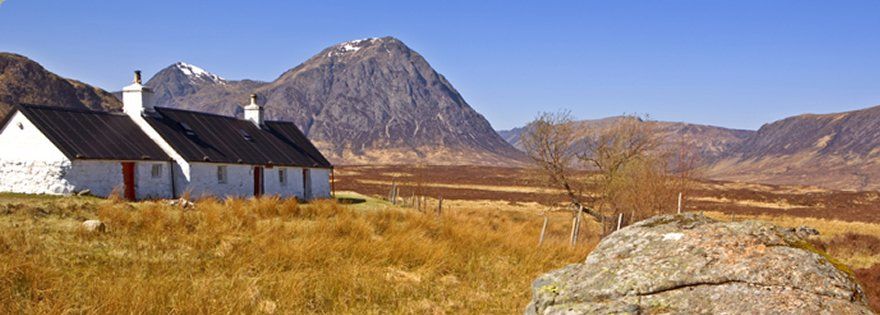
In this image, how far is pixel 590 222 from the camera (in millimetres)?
37094

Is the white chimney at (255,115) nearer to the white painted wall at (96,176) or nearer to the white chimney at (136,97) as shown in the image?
the white chimney at (136,97)

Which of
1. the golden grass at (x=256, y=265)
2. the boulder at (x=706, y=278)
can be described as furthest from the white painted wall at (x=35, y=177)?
the boulder at (x=706, y=278)

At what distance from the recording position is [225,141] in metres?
37.2

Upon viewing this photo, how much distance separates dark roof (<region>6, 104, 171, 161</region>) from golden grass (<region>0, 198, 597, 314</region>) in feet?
39.7

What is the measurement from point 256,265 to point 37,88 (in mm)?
115564

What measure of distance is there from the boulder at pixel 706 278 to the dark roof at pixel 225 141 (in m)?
28.3

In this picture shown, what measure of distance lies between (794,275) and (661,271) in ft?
3.75

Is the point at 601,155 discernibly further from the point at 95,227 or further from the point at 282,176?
the point at 95,227

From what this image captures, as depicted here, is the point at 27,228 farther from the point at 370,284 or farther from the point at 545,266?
the point at 545,266

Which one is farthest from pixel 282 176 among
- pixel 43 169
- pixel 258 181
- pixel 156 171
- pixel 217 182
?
pixel 43 169

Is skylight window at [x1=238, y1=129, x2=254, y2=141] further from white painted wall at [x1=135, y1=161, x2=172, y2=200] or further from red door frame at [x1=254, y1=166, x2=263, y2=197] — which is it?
white painted wall at [x1=135, y1=161, x2=172, y2=200]

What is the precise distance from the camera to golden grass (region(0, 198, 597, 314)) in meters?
8.64

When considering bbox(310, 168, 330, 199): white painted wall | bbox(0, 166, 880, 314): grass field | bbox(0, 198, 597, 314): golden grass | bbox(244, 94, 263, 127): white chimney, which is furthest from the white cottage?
bbox(0, 198, 597, 314): golden grass

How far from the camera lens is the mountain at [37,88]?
344ft
